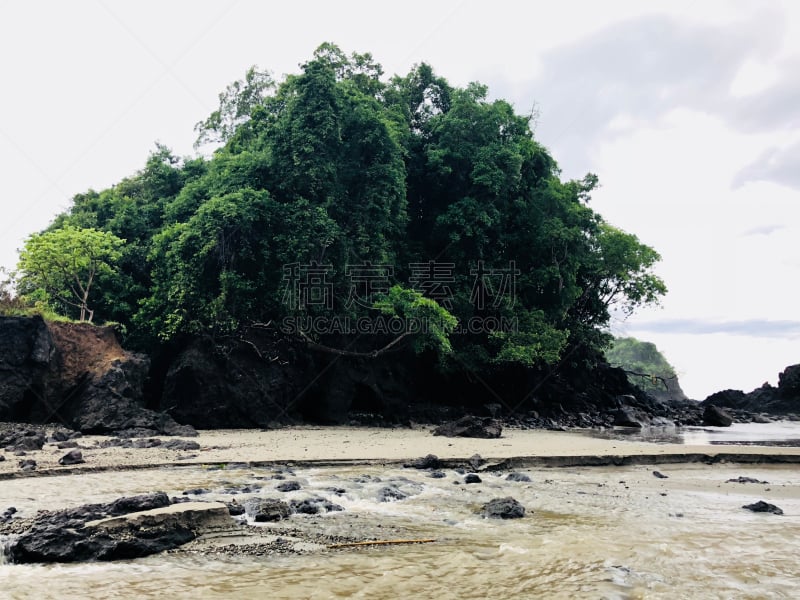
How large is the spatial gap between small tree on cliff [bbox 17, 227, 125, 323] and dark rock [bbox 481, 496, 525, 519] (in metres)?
18.3

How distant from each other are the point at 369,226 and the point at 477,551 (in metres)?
17.4

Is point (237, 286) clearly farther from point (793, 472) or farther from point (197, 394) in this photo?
point (793, 472)

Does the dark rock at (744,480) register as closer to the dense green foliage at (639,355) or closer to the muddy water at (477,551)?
the muddy water at (477,551)

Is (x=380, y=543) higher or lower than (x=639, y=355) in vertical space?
lower

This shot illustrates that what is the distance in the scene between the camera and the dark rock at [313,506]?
677 centimetres

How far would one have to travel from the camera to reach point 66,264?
20375mm

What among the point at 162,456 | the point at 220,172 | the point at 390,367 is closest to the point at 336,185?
the point at 220,172

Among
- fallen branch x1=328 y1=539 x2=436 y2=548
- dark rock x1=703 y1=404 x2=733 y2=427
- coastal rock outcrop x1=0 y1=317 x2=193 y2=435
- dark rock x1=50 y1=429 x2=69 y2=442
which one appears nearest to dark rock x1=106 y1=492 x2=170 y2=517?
fallen branch x1=328 y1=539 x2=436 y2=548

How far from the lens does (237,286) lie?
1983 cm

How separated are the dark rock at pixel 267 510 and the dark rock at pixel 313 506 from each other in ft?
0.42

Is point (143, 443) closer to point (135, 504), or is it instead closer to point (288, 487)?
point (288, 487)

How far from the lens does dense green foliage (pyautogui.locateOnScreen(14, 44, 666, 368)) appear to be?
793 inches

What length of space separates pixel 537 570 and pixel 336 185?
1827 centimetres

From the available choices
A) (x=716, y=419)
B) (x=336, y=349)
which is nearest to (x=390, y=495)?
(x=336, y=349)
